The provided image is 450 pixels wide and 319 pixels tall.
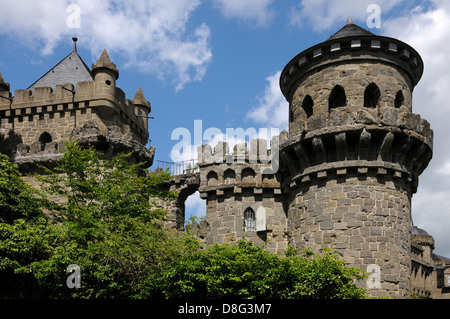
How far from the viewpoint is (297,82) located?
27656 millimetres

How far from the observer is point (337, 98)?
2644cm

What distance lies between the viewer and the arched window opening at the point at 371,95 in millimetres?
25837

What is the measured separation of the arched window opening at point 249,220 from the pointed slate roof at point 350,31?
841 cm

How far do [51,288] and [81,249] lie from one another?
1.82 m

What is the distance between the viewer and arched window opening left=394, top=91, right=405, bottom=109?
2627 cm

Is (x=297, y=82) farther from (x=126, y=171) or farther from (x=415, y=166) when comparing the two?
(x=126, y=171)

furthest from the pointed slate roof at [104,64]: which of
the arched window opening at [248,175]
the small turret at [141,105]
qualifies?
the arched window opening at [248,175]

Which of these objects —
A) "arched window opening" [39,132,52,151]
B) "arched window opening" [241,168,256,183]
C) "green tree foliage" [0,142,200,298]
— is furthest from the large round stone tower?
"arched window opening" [39,132,52,151]

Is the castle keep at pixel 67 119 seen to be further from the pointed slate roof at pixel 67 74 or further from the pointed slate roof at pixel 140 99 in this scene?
the pointed slate roof at pixel 140 99

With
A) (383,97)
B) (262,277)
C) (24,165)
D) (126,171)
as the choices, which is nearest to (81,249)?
(126,171)

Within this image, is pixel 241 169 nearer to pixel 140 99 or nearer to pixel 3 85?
pixel 140 99

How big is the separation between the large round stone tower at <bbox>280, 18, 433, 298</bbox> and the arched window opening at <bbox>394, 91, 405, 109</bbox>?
4 centimetres

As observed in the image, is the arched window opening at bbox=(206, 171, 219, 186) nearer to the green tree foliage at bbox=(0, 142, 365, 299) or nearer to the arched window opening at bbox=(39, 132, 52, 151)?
the green tree foliage at bbox=(0, 142, 365, 299)
